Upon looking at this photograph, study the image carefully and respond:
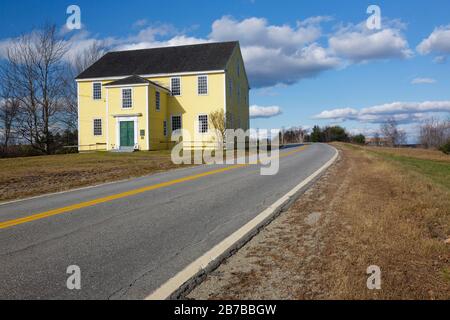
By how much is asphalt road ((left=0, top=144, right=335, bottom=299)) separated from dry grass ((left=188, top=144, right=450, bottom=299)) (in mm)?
734

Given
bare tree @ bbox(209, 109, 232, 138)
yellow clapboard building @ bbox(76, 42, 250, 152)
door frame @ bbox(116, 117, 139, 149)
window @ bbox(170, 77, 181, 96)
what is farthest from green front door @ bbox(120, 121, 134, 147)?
bare tree @ bbox(209, 109, 232, 138)

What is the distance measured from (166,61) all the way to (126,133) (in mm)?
10156

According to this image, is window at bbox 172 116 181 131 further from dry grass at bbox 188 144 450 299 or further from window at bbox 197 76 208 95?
dry grass at bbox 188 144 450 299

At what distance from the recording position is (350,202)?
8133 mm

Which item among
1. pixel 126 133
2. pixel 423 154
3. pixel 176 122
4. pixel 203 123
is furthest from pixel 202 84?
pixel 423 154

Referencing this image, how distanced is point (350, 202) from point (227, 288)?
500 centimetres

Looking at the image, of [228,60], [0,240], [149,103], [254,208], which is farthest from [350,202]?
[228,60]

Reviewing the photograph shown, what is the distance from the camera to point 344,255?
15.6ft

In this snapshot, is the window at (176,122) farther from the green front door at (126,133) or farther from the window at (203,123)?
the green front door at (126,133)

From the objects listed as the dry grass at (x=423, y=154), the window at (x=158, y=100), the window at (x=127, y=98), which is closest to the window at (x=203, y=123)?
the window at (x=158, y=100)

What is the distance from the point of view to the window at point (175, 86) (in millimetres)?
39219

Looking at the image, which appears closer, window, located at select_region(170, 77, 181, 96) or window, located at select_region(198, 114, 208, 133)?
window, located at select_region(198, 114, 208, 133)

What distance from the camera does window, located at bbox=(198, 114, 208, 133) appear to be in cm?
3862

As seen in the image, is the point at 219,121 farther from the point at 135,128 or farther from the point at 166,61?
the point at 166,61
